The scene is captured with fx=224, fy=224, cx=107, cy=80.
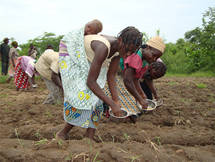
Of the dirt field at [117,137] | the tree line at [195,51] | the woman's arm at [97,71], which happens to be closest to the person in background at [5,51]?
the tree line at [195,51]

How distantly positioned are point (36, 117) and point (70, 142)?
4.73ft

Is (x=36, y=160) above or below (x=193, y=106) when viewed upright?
above

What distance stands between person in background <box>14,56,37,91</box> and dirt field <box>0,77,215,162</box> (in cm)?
148

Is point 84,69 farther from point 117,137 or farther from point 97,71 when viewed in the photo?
point 117,137

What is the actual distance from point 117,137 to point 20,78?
4.12m

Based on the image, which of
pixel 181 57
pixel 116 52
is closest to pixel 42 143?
pixel 116 52

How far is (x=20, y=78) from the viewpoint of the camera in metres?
5.74

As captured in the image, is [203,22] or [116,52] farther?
[203,22]

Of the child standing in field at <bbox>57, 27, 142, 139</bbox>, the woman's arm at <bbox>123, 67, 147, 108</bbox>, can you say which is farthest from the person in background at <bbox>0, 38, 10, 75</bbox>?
the child standing in field at <bbox>57, 27, 142, 139</bbox>

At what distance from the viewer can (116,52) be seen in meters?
2.14

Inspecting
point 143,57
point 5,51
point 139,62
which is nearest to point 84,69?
point 139,62

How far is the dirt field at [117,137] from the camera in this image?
1.75m

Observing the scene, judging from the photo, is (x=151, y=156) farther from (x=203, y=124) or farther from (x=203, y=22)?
(x=203, y=22)

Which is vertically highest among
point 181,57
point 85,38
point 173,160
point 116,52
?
point 85,38
